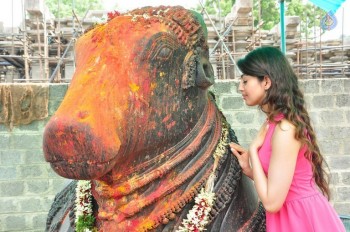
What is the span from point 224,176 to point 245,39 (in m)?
7.07

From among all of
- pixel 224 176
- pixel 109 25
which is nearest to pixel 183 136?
pixel 224 176

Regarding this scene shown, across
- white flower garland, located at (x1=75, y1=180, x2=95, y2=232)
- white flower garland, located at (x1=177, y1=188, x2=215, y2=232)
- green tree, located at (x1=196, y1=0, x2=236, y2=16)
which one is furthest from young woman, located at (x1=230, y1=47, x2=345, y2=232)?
green tree, located at (x1=196, y1=0, x2=236, y2=16)

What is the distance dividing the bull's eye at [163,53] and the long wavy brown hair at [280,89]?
0.35 m

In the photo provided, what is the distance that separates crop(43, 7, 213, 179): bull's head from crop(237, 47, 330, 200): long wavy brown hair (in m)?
0.18

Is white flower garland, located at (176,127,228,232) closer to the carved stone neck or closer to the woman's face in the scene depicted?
the carved stone neck

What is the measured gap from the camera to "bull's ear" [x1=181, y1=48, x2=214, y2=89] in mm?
1388

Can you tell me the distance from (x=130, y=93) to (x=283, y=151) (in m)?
0.57

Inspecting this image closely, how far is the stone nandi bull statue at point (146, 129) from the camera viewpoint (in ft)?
3.82

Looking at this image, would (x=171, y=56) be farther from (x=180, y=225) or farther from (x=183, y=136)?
(x=180, y=225)

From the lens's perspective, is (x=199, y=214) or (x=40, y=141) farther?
(x=40, y=141)

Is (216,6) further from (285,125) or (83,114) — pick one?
(83,114)

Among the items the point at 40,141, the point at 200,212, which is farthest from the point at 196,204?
the point at 40,141

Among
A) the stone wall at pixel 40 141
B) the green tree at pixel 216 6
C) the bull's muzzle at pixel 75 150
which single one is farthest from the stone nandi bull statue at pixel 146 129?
the green tree at pixel 216 6

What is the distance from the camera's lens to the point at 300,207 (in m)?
1.52
